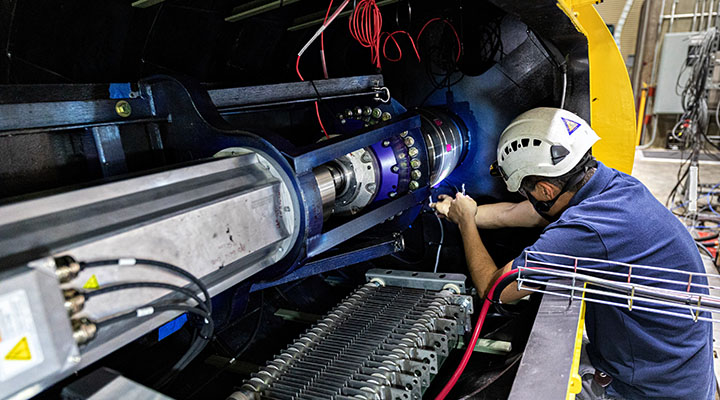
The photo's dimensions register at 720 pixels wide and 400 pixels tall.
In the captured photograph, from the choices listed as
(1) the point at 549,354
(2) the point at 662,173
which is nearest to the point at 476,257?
(1) the point at 549,354

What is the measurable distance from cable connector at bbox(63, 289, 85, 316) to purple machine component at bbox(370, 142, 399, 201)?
108 centimetres

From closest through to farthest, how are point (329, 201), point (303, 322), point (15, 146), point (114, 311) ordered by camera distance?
point (114, 311)
point (15, 146)
point (329, 201)
point (303, 322)

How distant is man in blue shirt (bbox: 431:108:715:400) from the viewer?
4.37 ft

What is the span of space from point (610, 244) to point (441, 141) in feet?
2.48

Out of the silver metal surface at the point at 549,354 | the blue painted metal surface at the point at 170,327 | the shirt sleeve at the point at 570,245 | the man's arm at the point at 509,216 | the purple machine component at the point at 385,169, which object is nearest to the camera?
the silver metal surface at the point at 549,354

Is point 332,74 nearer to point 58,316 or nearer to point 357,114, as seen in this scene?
point 357,114

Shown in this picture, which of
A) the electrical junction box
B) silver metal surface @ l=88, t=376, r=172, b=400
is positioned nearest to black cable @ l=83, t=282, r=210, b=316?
silver metal surface @ l=88, t=376, r=172, b=400

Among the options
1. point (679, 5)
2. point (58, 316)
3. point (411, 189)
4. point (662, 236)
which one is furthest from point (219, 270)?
point (679, 5)

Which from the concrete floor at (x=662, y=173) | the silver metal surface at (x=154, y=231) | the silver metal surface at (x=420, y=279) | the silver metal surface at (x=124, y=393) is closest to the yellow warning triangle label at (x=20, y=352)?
the silver metal surface at (x=154, y=231)

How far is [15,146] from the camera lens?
1067mm

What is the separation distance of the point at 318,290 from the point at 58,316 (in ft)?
4.98

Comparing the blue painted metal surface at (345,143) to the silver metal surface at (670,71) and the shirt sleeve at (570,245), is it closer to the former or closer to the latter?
the shirt sleeve at (570,245)

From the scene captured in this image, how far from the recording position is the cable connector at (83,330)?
0.62 metres

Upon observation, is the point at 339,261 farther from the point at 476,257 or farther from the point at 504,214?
the point at 504,214
